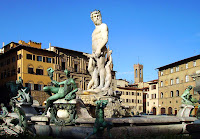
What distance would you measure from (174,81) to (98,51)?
51.8 meters

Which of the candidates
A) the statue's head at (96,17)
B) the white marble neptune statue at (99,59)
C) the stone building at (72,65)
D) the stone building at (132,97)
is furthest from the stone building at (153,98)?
the statue's head at (96,17)

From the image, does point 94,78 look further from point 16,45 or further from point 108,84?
point 16,45

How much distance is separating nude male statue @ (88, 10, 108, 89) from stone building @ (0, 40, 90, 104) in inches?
1451

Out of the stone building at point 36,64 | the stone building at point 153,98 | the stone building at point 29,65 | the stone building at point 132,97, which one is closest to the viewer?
the stone building at point 29,65

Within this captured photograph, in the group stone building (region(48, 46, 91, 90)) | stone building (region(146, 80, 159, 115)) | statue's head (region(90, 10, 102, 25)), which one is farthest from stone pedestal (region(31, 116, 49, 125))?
stone building (region(146, 80, 159, 115))

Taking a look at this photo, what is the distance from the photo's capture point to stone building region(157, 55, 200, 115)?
184ft

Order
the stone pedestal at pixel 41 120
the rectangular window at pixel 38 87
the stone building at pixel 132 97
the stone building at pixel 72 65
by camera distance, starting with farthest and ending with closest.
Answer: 1. the stone building at pixel 132 97
2. the stone building at pixel 72 65
3. the rectangular window at pixel 38 87
4. the stone pedestal at pixel 41 120

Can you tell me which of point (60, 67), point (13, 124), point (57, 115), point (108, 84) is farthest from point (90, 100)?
point (60, 67)

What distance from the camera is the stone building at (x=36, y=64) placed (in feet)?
158

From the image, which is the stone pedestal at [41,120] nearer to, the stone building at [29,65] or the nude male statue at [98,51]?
the nude male statue at [98,51]

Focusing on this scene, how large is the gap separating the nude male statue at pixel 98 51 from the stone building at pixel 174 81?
1789 inches

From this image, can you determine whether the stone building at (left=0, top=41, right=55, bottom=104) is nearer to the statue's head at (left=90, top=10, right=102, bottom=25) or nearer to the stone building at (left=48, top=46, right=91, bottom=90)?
the stone building at (left=48, top=46, right=91, bottom=90)

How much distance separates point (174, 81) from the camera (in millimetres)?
61250

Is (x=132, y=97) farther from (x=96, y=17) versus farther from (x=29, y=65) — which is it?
(x=96, y=17)
